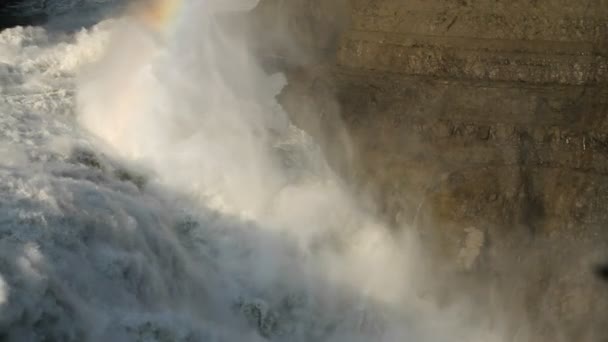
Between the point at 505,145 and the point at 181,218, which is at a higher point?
the point at 505,145

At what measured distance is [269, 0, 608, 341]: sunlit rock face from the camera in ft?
37.1

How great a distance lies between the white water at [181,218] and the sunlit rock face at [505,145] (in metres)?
0.91

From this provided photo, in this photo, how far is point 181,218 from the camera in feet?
39.8

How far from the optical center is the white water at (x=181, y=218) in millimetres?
9594

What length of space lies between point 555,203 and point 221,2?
1108cm

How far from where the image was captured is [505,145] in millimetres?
11672

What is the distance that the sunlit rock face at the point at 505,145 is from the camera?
11297 millimetres

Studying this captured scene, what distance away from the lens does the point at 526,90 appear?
38.6ft

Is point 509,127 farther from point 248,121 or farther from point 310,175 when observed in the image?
point 248,121

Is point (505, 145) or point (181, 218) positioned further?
point (181, 218)

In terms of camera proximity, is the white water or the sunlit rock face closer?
the white water

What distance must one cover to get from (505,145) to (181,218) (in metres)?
5.15

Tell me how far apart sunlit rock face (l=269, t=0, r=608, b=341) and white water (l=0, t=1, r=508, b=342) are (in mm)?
907

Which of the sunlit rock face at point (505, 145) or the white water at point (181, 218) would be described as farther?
the sunlit rock face at point (505, 145)
